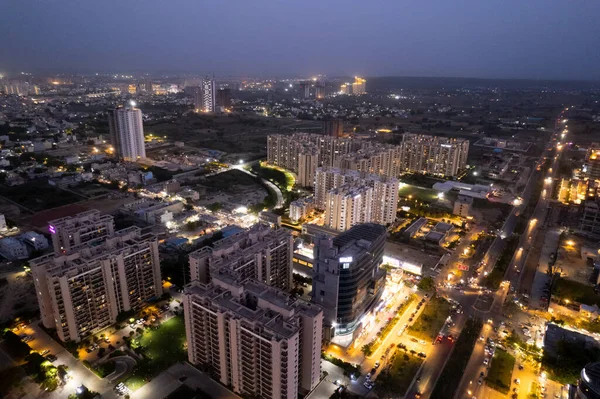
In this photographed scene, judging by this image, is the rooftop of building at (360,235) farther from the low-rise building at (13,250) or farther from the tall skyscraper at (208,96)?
the tall skyscraper at (208,96)

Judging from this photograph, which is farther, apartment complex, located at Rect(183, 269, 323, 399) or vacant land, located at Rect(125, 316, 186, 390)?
vacant land, located at Rect(125, 316, 186, 390)

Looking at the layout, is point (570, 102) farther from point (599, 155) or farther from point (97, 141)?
point (97, 141)

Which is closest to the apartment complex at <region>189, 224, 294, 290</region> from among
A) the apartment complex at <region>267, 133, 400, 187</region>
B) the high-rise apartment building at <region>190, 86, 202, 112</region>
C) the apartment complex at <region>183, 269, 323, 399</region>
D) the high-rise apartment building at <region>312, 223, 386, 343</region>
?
the apartment complex at <region>183, 269, 323, 399</region>

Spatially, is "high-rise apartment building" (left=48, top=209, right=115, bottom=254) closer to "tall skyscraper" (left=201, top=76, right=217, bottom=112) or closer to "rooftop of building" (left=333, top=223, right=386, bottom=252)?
"rooftop of building" (left=333, top=223, right=386, bottom=252)

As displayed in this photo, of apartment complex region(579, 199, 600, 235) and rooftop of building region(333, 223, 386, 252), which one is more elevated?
rooftop of building region(333, 223, 386, 252)

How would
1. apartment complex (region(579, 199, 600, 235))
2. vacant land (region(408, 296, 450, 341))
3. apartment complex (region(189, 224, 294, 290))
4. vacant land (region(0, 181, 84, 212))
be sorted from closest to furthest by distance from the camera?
apartment complex (region(189, 224, 294, 290)) → vacant land (region(408, 296, 450, 341)) → apartment complex (region(579, 199, 600, 235)) → vacant land (region(0, 181, 84, 212))

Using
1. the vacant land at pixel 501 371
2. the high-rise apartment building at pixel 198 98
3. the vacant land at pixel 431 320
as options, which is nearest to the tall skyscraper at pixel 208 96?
the high-rise apartment building at pixel 198 98

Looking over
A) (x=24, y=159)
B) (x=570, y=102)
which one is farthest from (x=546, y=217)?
(x=570, y=102)
